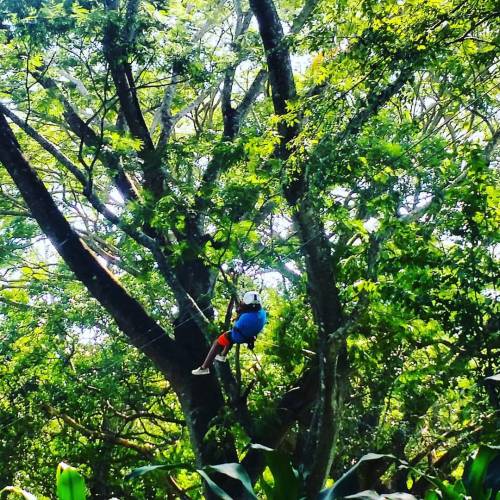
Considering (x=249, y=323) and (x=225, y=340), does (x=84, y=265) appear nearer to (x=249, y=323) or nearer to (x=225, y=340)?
(x=225, y=340)

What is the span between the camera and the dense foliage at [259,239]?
5582mm

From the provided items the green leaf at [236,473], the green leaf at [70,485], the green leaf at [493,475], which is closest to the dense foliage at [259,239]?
the green leaf at [493,475]

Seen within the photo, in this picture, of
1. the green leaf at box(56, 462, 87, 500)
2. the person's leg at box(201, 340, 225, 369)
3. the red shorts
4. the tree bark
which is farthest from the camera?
the tree bark


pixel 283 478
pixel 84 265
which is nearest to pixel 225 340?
pixel 84 265

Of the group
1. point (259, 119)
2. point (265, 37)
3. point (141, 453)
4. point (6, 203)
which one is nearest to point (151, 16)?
point (265, 37)

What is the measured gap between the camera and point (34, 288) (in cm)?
1023

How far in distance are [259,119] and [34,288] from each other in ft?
15.9

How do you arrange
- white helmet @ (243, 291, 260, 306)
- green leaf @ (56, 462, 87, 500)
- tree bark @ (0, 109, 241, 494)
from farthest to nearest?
1. tree bark @ (0, 109, 241, 494)
2. white helmet @ (243, 291, 260, 306)
3. green leaf @ (56, 462, 87, 500)

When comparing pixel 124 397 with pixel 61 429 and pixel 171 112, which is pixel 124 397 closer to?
pixel 61 429

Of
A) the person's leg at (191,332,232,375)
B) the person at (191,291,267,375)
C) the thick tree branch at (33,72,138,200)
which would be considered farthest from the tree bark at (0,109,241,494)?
the person at (191,291,267,375)

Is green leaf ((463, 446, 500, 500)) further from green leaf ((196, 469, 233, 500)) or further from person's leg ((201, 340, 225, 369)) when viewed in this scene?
person's leg ((201, 340, 225, 369))

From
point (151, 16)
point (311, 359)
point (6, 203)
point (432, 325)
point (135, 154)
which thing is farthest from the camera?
point (6, 203)

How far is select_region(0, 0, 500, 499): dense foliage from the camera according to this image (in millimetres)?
5582

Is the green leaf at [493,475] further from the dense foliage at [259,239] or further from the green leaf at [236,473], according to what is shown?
the dense foliage at [259,239]
